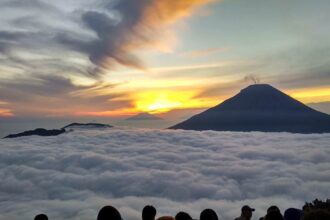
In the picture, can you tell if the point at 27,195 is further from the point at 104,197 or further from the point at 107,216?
the point at 107,216

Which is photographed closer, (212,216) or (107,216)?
(107,216)

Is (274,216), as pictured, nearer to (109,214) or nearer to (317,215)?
(109,214)

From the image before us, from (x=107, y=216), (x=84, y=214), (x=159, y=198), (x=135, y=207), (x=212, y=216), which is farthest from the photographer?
(x=159, y=198)

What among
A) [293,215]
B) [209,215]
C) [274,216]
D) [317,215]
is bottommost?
[293,215]

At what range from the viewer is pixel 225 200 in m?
193

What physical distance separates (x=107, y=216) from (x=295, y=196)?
627 feet

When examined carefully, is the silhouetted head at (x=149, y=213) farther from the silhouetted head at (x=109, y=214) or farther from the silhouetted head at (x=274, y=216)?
the silhouetted head at (x=274, y=216)

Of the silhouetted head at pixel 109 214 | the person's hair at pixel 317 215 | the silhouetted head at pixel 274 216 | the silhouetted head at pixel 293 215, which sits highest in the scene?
the person's hair at pixel 317 215

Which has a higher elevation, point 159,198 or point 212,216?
point 212,216

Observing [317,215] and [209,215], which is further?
[209,215]

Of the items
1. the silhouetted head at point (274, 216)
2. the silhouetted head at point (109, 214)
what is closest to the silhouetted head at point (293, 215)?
Result: the silhouetted head at point (274, 216)

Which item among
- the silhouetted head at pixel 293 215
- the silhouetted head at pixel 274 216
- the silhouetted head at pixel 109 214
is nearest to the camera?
the silhouetted head at pixel 109 214

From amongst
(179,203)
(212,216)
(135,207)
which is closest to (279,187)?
(179,203)

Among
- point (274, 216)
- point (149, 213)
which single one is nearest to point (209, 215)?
point (149, 213)
